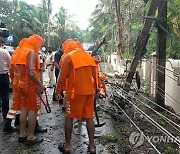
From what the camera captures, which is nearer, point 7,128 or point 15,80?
point 15,80

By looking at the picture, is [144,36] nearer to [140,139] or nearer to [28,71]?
[140,139]

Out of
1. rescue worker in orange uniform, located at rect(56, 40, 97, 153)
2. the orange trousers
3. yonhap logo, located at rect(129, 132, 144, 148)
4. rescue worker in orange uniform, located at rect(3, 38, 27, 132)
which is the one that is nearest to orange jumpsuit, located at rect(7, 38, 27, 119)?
rescue worker in orange uniform, located at rect(3, 38, 27, 132)

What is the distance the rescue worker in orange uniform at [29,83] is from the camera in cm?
486

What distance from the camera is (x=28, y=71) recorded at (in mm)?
4852

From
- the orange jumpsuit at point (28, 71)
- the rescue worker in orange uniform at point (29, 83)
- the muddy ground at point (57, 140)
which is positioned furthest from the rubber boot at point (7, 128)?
the orange jumpsuit at point (28, 71)

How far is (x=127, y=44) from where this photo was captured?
22547 mm

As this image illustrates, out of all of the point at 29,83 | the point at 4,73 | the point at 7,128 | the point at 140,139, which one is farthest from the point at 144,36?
the point at 7,128

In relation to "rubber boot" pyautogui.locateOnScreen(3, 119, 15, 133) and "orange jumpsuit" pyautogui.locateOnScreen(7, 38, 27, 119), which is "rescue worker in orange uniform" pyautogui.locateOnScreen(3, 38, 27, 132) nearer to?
"orange jumpsuit" pyautogui.locateOnScreen(7, 38, 27, 119)

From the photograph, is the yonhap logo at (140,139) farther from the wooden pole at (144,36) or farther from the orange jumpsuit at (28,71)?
the orange jumpsuit at (28,71)

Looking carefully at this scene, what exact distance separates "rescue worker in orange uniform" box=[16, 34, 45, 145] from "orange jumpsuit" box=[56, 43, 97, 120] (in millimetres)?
558

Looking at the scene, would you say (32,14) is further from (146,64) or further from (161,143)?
(161,143)

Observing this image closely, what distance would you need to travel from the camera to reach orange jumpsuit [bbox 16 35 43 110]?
16.0 feet

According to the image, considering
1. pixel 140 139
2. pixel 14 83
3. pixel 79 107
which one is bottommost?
pixel 140 139

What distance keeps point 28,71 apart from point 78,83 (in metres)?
0.92
